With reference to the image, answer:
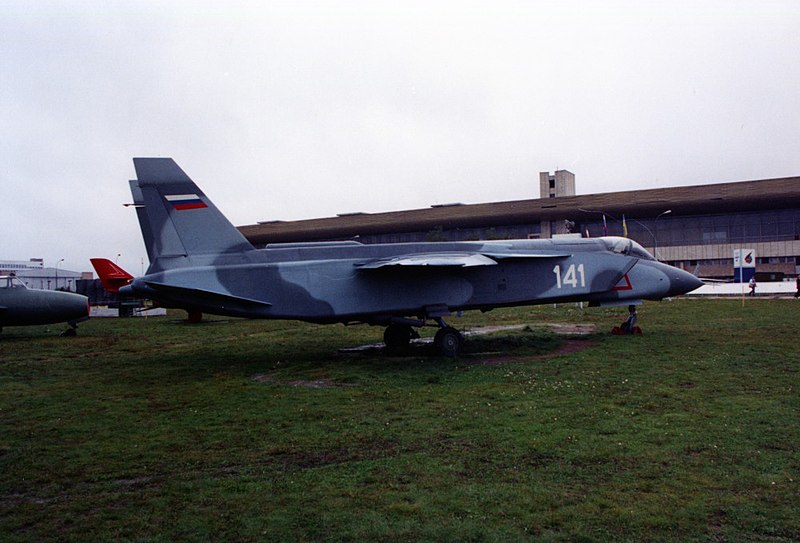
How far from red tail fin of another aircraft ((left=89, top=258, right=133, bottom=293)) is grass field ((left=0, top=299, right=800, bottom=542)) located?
68.5ft

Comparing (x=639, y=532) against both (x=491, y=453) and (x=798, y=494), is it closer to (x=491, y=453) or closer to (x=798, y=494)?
(x=798, y=494)

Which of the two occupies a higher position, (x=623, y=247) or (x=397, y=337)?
(x=623, y=247)

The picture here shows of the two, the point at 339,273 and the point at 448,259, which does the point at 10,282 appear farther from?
the point at 448,259

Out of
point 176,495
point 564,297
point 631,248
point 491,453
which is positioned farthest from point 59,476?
point 631,248

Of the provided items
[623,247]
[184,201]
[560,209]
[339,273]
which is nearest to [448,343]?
[339,273]

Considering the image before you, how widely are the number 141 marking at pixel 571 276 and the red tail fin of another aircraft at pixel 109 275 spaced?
26.7 m

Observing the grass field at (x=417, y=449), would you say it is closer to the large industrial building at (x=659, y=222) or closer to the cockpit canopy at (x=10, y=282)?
the cockpit canopy at (x=10, y=282)

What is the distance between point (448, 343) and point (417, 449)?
770 cm

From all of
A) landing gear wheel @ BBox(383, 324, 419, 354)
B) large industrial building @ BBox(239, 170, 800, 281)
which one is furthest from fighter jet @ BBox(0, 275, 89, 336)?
large industrial building @ BBox(239, 170, 800, 281)

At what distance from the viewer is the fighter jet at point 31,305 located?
75.4 feet

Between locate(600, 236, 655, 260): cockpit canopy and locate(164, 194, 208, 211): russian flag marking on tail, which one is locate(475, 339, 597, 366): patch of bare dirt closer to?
locate(600, 236, 655, 260): cockpit canopy

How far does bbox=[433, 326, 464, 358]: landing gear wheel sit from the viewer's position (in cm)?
1495

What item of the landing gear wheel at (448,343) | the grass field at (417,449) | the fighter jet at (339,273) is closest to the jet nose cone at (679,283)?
the fighter jet at (339,273)

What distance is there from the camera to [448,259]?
1402 centimetres
